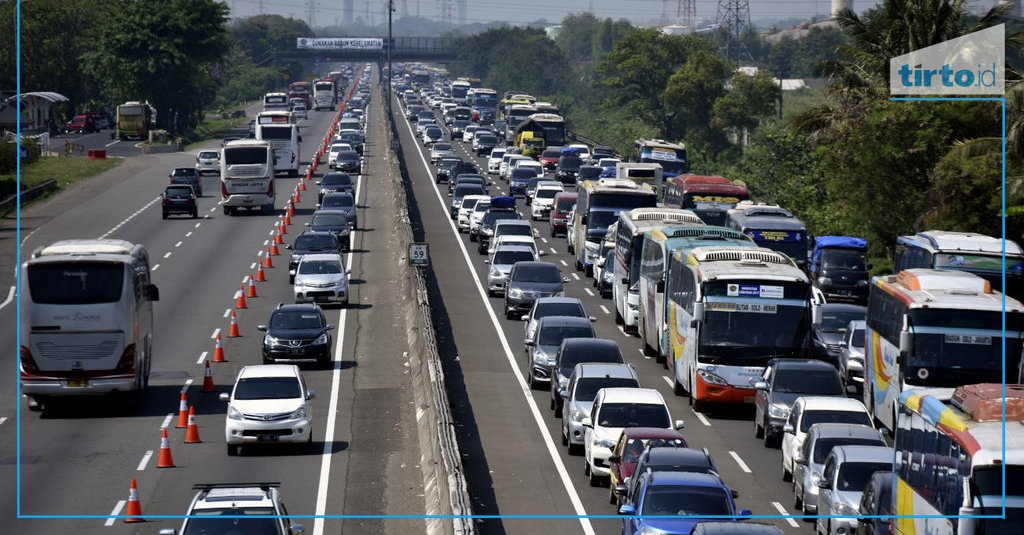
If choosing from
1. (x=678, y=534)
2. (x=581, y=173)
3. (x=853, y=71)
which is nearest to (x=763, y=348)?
(x=678, y=534)

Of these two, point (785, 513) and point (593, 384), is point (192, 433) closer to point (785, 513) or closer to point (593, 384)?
point (593, 384)

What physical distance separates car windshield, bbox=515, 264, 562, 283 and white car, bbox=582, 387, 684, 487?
728 inches

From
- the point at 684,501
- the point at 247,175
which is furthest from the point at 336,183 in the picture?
the point at 684,501

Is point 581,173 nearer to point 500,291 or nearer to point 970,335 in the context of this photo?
point 500,291

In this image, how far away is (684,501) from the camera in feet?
74.7

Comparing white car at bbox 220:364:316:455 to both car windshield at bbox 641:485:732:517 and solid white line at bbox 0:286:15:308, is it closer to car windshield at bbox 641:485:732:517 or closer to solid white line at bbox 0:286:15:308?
car windshield at bbox 641:485:732:517

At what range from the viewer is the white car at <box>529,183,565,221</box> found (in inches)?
3076

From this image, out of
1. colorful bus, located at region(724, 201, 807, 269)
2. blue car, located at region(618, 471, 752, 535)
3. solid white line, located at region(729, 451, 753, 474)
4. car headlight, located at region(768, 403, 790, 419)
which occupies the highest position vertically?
colorful bus, located at region(724, 201, 807, 269)

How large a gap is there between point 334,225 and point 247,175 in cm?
1372

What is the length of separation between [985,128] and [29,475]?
128ft

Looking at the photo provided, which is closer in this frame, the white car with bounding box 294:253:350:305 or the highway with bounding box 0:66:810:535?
the highway with bounding box 0:66:810:535

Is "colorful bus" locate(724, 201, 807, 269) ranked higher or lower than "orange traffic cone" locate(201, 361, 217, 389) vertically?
higher

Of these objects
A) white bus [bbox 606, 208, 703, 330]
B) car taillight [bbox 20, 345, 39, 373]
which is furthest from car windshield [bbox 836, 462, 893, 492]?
white bus [bbox 606, 208, 703, 330]

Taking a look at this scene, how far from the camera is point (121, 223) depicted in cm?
7338
